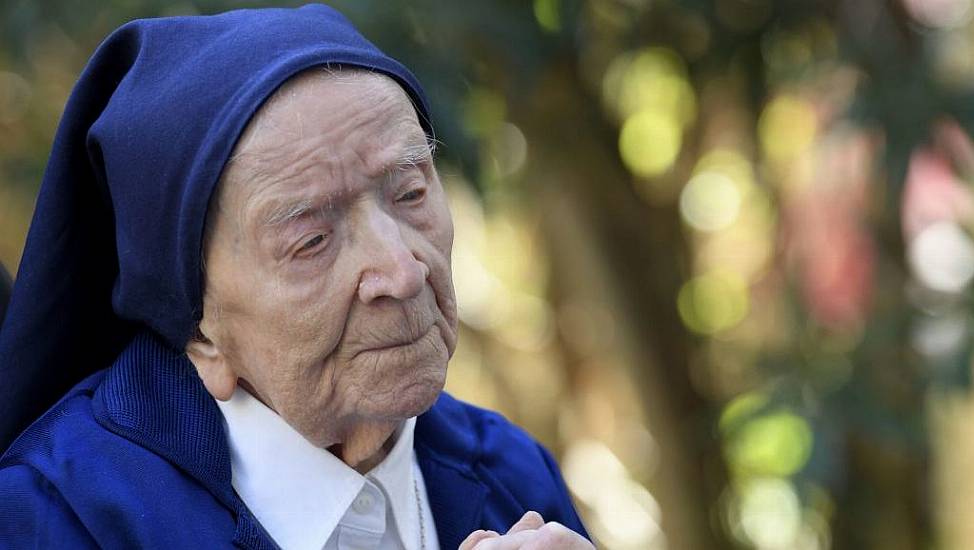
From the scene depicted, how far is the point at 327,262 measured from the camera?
1608 mm

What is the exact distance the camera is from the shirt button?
5.66 ft

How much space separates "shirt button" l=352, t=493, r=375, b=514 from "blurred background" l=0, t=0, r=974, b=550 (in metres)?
1.24

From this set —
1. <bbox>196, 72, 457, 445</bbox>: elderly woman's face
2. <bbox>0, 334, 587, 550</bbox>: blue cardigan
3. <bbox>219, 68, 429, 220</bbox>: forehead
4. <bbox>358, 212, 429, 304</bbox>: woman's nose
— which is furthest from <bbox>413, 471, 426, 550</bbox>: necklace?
<bbox>219, 68, 429, 220</bbox>: forehead

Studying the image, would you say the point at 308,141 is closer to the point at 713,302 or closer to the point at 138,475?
the point at 138,475

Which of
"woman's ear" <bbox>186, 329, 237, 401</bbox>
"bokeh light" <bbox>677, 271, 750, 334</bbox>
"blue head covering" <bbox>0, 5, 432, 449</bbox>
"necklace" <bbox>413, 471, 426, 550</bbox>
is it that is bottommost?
"bokeh light" <bbox>677, 271, 750, 334</bbox>

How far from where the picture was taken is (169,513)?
1581 mm

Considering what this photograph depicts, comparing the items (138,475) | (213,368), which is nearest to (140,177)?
(213,368)

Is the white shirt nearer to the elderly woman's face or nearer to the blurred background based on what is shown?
the elderly woman's face

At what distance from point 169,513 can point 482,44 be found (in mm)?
1789

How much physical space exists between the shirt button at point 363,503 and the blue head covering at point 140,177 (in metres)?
0.32

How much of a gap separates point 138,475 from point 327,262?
36cm

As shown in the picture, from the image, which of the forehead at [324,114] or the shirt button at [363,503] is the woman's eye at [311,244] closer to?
the forehead at [324,114]

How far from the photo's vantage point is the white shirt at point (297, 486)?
1687 millimetres

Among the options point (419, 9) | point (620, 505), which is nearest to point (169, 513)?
point (419, 9)
